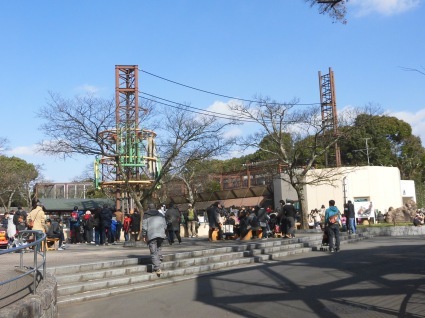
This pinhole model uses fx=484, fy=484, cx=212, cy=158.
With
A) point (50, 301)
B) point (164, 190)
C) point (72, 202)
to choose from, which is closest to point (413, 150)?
point (164, 190)

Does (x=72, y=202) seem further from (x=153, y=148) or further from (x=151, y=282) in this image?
(x=151, y=282)

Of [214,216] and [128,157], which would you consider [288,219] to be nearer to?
[214,216]

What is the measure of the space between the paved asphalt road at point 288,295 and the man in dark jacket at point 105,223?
28.2 ft

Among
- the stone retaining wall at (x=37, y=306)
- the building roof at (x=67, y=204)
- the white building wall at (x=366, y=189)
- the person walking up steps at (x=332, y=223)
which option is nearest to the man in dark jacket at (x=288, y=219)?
the person walking up steps at (x=332, y=223)

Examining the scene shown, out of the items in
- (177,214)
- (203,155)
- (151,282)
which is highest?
(203,155)

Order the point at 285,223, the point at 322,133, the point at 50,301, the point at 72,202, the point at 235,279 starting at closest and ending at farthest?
the point at 50,301, the point at 235,279, the point at 285,223, the point at 322,133, the point at 72,202

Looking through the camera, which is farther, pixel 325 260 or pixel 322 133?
pixel 322 133

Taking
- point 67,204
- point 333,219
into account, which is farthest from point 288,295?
point 67,204

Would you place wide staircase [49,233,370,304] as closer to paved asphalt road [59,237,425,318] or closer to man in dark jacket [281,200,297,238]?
paved asphalt road [59,237,425,318]

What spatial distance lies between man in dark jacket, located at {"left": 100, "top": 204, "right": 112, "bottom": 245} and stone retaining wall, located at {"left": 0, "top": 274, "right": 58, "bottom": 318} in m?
11.8

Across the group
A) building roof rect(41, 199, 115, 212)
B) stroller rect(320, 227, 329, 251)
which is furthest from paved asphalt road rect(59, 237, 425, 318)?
building roof rect(41, 199, 115, 212)

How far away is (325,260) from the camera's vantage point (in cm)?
1342

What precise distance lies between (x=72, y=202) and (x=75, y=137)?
51.7 ft

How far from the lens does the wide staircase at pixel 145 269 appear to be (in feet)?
32.2
